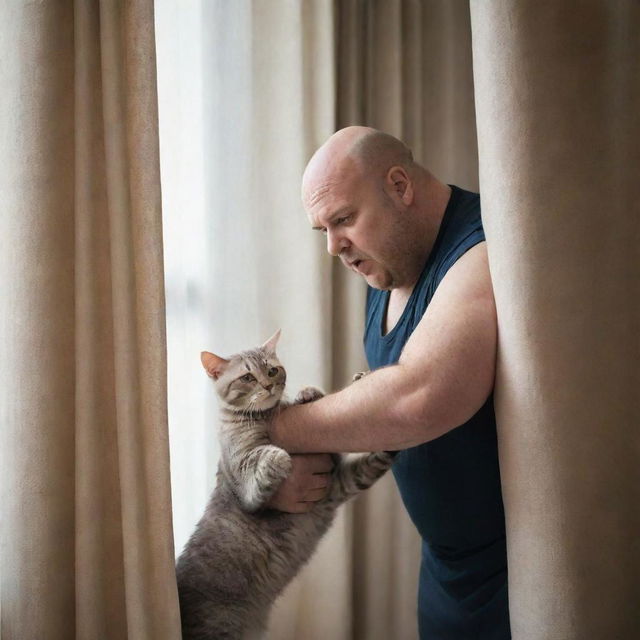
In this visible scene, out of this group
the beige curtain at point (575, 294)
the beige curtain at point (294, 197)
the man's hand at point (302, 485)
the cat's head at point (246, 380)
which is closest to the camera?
the beige curtain at point (575, 294)

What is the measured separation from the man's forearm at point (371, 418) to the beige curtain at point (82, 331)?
324 mm

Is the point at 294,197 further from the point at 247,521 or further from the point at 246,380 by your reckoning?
the point at 247,521

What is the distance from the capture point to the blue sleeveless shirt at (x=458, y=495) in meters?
1.19

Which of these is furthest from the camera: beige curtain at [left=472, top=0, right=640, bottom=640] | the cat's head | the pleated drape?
the pleated drape

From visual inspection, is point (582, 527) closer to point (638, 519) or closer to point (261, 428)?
point (638, 519)

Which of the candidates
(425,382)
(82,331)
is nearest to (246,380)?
(82,331)

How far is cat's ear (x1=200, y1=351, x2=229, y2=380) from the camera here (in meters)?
1.38

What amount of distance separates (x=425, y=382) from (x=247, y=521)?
0.56 meters

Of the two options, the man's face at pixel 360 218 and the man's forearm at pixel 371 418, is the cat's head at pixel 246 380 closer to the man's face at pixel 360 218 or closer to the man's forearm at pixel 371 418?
the man's forearm at pixel 371 418

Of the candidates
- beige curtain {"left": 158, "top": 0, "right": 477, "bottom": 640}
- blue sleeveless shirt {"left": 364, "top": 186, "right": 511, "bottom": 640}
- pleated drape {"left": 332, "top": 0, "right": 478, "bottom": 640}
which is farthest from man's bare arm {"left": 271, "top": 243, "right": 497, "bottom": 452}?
pleated drape {"left": 332, "top": 0, "right": 478, "bottom": 640}

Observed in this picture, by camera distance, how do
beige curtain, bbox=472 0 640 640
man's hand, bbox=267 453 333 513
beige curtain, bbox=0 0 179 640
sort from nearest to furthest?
beige curtain, bbox=472 0 640 640 < beige curtain, bbox=0 0 179 640 < man's hand, bbox=267 453 333 513

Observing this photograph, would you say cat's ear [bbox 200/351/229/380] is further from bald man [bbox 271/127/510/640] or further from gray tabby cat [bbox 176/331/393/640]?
bald man [bbox 271/127/510/640]

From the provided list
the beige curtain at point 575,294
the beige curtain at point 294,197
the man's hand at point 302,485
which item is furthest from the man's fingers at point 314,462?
the beige curtain at point 294,197

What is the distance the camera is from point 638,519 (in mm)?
964
